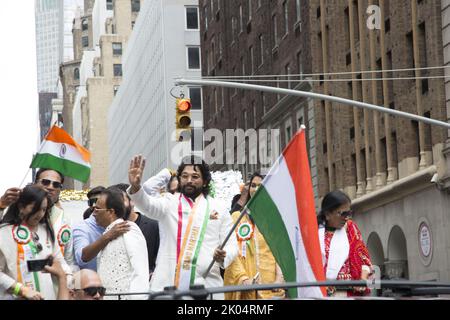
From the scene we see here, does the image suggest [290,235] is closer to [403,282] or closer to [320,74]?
[403,282]

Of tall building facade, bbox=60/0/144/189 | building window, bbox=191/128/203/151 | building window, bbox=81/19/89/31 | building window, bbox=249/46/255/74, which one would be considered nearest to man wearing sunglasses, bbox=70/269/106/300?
building window, bbox=249/46/255/74

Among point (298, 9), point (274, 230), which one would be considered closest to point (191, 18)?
point (298, 9)

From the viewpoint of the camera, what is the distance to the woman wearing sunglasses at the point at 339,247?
10.4 meters

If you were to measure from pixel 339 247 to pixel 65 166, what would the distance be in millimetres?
3469

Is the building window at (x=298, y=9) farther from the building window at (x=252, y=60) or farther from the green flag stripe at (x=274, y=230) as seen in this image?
the green flag stripe at (x=274, y=230)

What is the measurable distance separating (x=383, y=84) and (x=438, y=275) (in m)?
7.67

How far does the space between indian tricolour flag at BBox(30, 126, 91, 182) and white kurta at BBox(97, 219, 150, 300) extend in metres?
2.86

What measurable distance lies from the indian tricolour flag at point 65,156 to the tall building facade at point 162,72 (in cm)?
6708

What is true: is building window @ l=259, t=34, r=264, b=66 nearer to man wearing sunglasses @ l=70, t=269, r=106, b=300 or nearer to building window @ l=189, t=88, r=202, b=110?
building window @ l=189, t=88, r=202, b=110

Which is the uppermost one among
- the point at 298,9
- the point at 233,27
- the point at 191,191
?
the point at 233,27

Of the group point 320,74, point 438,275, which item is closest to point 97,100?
point 320,74

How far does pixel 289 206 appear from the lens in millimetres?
8000

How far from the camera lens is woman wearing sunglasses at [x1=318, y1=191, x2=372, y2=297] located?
34.3 feet

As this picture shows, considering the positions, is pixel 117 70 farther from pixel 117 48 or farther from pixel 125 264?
pixel 125 264
